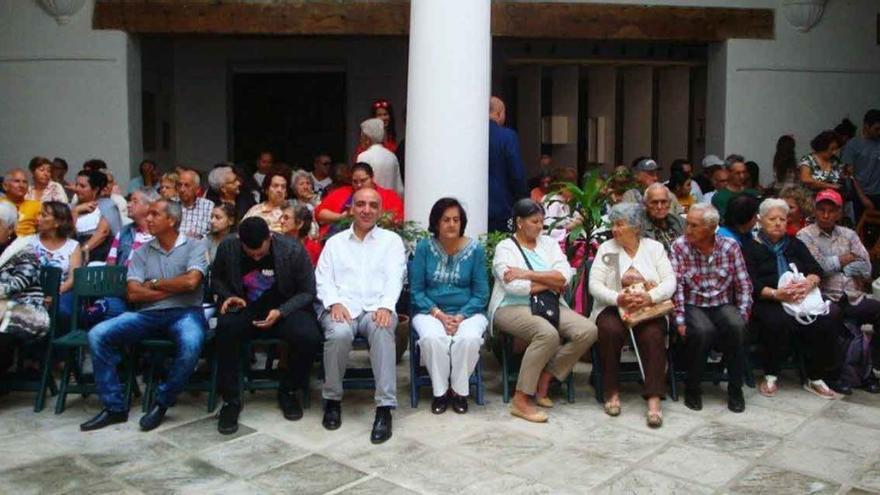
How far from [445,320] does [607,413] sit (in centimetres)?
105

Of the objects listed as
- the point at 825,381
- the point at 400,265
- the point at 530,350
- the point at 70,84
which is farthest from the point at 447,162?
the point at 70,84

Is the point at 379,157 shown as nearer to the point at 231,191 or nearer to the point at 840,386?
the point at 231,191

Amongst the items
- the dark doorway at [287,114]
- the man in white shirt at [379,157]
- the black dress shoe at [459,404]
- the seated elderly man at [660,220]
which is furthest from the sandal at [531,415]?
the dark doorway at [287,114]

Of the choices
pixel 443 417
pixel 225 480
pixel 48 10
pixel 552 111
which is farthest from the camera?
pixel 552 111

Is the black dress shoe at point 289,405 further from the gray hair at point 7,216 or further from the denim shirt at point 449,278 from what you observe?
the gray hair at point 7,216

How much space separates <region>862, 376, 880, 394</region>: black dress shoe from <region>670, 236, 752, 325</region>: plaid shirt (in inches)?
38.4

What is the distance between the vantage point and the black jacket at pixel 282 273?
202 inches

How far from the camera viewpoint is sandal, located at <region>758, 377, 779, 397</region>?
5605 millimetres

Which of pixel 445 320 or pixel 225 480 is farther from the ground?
pixel 445 320

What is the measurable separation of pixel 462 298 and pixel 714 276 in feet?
4.88

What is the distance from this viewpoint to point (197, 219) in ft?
21.3

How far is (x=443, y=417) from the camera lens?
16.9ft

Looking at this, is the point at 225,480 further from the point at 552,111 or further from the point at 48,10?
the point at 552,111

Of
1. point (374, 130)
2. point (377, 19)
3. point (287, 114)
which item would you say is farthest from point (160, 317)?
point (287, 114)
